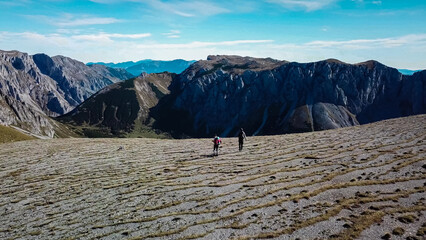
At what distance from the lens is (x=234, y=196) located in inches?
989

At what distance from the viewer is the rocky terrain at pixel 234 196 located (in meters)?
18.9

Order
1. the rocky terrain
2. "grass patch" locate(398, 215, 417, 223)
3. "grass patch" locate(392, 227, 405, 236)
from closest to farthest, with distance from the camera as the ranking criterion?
"grass patch" locate(392, 227, 405, 236)
"grass patch" locate(398, 215, 417, 223)
the rocky terrain

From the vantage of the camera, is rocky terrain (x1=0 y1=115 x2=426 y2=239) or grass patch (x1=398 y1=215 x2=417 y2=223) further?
rocky terrain (x1=0 y1=115 x2=426 y2=239)

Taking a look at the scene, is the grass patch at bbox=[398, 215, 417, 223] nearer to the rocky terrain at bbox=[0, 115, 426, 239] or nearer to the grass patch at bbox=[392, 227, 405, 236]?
the rocky terrain at bbox=[0, 115, 426, 239]

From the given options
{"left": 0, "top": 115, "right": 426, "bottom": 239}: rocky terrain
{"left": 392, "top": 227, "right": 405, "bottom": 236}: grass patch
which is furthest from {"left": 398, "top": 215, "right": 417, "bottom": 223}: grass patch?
{"left": 392, "top": 227, "right": 405, "bottom": 236}: grass patch

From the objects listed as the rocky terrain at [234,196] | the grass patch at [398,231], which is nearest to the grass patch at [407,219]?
the rocky terrain at [234,196]

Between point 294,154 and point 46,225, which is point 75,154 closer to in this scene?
point 46,225

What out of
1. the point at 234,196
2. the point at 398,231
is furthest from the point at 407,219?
the point at 234,196

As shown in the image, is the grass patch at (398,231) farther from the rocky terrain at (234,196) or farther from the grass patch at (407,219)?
the grass patch at (407,219)

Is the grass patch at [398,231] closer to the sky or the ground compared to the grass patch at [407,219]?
closer to the ground

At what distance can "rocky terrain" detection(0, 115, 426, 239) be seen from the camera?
18859 millimetres

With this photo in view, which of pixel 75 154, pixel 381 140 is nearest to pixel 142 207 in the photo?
pixel 75 154

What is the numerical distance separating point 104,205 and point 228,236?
14.4 metres

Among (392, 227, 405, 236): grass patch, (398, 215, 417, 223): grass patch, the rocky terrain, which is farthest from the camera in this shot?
the rocky terrain
